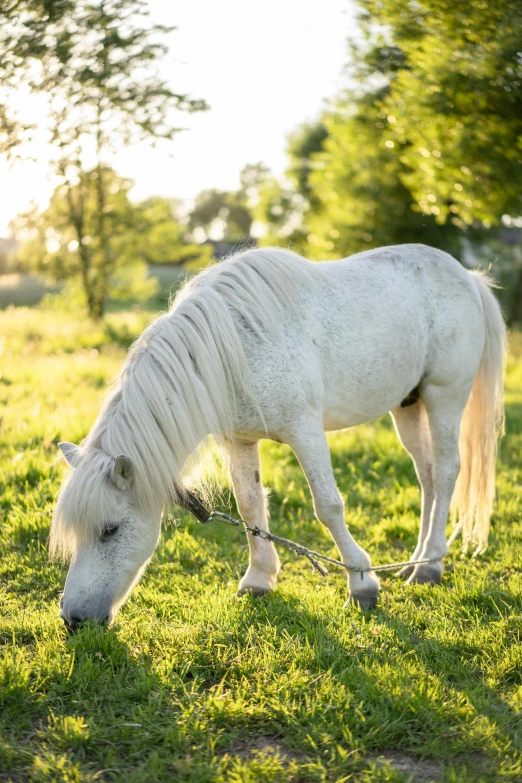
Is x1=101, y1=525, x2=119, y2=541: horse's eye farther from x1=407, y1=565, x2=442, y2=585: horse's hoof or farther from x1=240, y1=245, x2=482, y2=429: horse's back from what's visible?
x1=407, y1=565, x2=442, y2=585: horse's hoof

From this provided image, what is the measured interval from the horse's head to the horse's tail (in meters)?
2.47

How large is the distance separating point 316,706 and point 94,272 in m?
16.6

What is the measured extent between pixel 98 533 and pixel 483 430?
2.85m

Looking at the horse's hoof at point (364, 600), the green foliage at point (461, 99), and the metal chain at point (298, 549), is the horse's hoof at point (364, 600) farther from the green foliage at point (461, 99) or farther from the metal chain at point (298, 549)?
the green foliage at point (461, 99)

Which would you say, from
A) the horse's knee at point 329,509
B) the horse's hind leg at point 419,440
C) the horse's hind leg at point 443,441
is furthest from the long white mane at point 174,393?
the horse's hind leg at point 419,440

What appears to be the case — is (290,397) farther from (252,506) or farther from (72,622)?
(72,622)

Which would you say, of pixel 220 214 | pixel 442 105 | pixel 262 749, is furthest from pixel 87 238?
pixel 220 214

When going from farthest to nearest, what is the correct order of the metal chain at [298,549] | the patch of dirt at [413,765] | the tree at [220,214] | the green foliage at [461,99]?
the tree at [220,214] → the green foliage at [461,99] → the metal chain at [298,549] → the patch of dirt at [413,765]

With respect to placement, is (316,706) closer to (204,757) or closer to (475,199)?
(204,757)

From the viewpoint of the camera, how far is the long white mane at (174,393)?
9.97 ft

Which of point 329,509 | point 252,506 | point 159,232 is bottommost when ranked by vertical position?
point 159,232

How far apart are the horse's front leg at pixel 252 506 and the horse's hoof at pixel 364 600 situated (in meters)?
0.47

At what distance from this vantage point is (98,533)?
10.1ft

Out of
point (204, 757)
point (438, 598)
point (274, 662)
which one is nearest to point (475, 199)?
point (438, 598)
